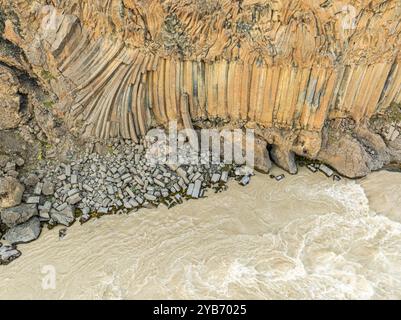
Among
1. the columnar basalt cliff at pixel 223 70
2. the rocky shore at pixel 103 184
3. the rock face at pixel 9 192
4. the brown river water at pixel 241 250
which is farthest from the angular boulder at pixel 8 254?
the columnar basalt cliff at pixel 223 70

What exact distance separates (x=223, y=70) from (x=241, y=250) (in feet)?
16.4

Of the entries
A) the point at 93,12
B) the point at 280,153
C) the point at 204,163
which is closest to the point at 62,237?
the point at 204,163

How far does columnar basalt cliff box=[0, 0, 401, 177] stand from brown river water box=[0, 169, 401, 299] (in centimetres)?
133

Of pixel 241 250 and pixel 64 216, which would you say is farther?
pixel 64 216

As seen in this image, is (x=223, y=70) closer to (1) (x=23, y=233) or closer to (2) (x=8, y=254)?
(1) (x=23, y=233)

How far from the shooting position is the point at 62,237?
9.58 m

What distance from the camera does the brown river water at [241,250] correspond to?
848 cm

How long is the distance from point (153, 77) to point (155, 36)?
123cm

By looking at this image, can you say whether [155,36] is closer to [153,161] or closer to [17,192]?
[153,161]

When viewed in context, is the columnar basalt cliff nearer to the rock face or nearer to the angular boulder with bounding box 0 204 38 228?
the rock face

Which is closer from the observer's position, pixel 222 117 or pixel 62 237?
pixel 62 237

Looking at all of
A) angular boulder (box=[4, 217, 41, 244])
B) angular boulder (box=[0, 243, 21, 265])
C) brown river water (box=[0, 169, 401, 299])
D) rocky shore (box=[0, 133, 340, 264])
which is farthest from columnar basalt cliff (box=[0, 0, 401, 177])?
angular boulder (box=[0, 243, 21, 265])

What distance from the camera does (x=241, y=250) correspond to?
30.3ft

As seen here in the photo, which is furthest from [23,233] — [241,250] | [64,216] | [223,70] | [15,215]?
[223,70]
